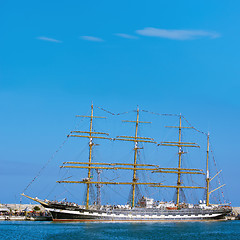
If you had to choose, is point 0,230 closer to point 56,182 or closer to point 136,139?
point 56,182

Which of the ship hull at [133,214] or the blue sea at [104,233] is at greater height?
the ship hull at [133,214]

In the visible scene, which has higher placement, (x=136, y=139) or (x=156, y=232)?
(x=136, y=139)

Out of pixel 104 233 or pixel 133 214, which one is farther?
pixel 133 214

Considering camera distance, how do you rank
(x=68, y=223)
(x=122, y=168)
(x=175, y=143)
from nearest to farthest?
1. (x=68, y=223)
2. (x=122, y=168)
3. (x=175, y=143)

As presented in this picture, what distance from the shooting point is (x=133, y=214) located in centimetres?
10325

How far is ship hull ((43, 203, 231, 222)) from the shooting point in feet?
320

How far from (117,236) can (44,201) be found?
30.7 meters

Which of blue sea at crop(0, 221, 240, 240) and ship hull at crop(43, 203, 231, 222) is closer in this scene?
blue sea at crop(0, 221, 240, 240)

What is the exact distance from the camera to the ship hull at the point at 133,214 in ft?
320

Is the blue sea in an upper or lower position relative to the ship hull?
lower

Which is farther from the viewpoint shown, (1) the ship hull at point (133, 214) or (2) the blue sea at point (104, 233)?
(1) the ship hull at point (133, 214)

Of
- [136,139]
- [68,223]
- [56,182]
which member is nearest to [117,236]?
[68,223]

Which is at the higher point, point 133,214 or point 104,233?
point 133,214

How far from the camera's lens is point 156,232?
7838 centimetres
